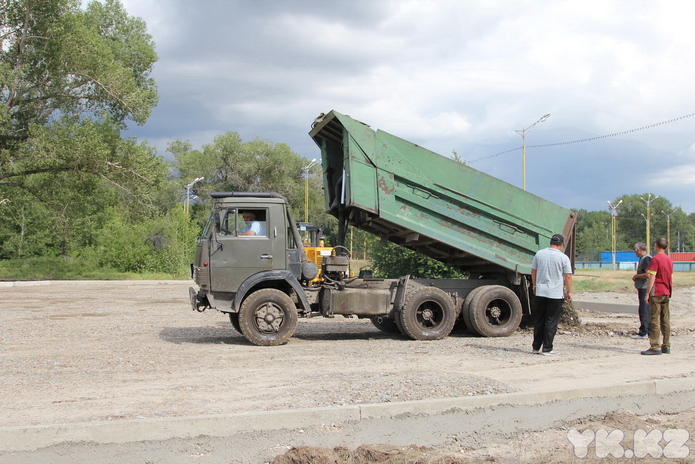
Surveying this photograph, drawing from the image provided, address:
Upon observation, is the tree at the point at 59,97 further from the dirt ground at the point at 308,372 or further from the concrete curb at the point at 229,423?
the concrete curb at the point at 229,423

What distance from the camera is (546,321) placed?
910 centimetres

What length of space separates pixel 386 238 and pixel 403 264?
854 centimetres

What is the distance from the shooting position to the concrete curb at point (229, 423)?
480 cm

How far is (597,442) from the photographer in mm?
5312

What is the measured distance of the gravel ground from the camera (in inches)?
238

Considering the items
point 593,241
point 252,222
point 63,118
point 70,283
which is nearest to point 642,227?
point 593,241

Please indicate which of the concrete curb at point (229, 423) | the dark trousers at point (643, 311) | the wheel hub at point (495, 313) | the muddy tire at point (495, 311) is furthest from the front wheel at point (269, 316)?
the dark trousers at point (643, 311)

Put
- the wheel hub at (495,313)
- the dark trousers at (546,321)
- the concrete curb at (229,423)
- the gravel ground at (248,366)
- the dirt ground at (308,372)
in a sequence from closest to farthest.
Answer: the concrete curb at (229,423), the dirt ground at (308,372), the gravel ground at (248,366), the dark trousers at (546,321), the wheel hub at (495,313)

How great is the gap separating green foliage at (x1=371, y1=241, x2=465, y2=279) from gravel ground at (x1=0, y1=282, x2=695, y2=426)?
5730mm

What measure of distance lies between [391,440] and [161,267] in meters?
38.2

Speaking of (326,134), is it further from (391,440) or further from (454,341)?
(391,440)

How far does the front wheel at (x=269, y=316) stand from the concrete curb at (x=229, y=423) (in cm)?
483

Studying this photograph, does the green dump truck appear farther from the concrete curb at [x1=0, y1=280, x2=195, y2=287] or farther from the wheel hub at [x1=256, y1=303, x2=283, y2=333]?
the concrete curb at [x1=0, y1=280, x2=195, y2=287]

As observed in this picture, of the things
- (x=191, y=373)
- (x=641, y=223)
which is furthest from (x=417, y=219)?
(x=641, y=223)
